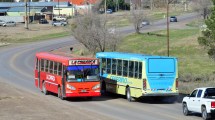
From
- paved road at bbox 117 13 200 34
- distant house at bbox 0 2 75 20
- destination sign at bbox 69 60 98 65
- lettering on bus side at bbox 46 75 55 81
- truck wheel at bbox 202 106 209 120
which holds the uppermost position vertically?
distant house at bbox 0 2 75 20

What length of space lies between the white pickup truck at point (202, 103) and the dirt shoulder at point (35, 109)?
3.78 meters

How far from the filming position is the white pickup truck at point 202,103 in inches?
961

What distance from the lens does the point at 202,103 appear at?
25.1 m

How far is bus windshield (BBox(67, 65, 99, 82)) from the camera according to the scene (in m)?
34.2

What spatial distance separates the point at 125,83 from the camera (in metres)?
34.9

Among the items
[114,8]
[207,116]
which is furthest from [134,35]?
[114,8]

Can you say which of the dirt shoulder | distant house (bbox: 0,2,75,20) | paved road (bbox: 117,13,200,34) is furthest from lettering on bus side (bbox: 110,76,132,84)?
distant house (bbox: 0,2,75,20)

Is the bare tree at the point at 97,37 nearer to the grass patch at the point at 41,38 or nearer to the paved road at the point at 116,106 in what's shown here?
the paved road at the point at 116,106

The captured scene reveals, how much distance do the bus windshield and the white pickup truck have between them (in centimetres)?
833

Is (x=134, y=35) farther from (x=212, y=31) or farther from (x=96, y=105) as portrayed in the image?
(x=96, y=105)

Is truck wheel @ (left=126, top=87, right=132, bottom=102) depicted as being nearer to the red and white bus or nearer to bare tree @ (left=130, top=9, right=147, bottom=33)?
the red and white bus

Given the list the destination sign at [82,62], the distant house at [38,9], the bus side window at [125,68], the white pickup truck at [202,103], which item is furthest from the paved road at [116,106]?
the distant house at [38,9]

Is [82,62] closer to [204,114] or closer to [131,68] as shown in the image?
[131,68]

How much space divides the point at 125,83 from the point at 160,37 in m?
53.2
